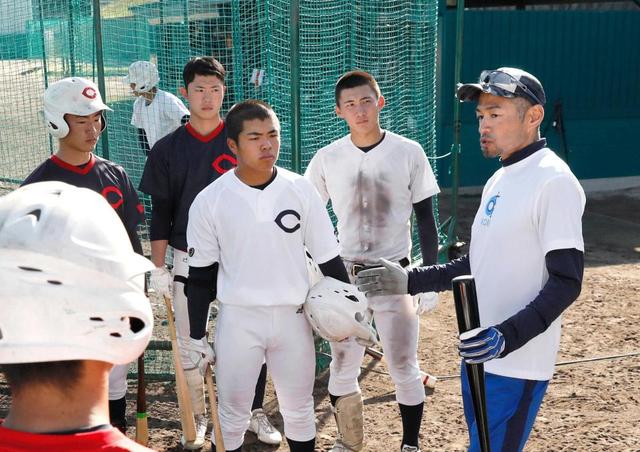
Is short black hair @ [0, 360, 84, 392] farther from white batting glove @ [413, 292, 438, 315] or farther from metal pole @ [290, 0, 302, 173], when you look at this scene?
metal pole @ [290, 0, 302, 173]

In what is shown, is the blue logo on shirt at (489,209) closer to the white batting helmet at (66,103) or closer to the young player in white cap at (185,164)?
the young player in white cap at (185,164)

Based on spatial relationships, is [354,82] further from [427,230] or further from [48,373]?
[48,373]

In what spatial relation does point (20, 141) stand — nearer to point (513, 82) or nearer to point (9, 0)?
point (9, 0)

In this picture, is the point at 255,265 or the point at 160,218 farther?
the point at 160,218

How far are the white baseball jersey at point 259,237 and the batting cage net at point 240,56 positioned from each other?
173cm

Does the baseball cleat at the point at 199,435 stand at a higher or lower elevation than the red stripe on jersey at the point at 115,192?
lower

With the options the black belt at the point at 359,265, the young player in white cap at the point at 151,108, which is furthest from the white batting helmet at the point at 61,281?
the young player in white cap at the point at 151,108

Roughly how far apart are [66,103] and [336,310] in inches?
71.7

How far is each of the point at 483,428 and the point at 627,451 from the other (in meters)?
2.19

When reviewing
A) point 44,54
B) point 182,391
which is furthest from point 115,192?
point 44,54

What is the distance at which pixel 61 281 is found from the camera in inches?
57.3

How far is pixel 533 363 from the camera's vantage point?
3113 mm

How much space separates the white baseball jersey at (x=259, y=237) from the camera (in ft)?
12.6

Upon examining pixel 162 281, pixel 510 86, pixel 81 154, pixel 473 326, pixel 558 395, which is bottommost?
pixel 558 395
